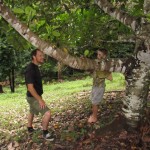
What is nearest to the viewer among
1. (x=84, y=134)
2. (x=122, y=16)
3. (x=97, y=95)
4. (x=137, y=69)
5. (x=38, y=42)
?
(x=38, y=42)

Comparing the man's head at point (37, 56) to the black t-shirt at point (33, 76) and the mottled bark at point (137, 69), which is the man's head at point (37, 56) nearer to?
the black t-shirt at point (33, 76)

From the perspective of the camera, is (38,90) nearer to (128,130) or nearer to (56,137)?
(56,137)

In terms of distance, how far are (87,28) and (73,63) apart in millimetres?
1304

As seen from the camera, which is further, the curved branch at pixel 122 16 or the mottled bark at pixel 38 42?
the curved branch at pixel 122 16

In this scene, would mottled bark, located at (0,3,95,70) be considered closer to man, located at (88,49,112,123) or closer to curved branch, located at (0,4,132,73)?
curved branch, located at (0,4,132,73)

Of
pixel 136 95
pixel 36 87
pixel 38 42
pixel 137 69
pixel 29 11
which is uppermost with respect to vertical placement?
pixel 29 11

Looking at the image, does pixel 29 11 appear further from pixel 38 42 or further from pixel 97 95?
pixel 97 95

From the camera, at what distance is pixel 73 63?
5375mm

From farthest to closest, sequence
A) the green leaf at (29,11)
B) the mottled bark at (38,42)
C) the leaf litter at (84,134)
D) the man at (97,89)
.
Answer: the man at (97,89) → the leaf litter at (84,134) → the mottled bark at (38,42) → the green leaf at (29,11)

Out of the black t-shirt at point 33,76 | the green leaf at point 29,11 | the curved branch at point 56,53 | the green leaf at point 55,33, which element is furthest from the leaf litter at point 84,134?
the green leaf at point 29,11

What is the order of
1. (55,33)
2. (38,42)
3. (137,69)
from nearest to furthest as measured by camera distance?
(55,33) → (38,42) → (137,69)

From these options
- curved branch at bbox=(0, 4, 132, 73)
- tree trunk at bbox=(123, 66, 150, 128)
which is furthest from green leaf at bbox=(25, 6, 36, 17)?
tree trunk at bbox=(123, 66, 150, 128)

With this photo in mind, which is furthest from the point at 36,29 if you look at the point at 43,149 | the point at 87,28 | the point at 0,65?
the point at 0,65

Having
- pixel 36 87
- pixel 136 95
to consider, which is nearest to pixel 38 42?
pixel 36 87
